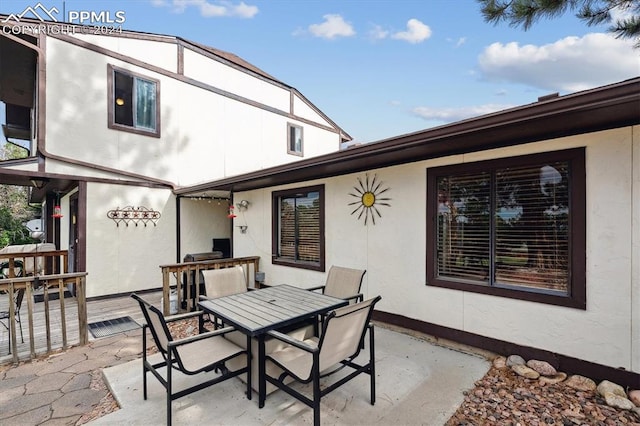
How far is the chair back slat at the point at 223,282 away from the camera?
13.1 ft

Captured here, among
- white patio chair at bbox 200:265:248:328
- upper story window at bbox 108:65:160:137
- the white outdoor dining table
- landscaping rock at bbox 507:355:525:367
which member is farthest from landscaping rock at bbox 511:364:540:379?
upper story window at bbox 108:65:160:137

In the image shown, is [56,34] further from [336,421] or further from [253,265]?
[336,421]

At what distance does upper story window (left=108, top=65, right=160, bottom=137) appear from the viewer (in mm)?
6977

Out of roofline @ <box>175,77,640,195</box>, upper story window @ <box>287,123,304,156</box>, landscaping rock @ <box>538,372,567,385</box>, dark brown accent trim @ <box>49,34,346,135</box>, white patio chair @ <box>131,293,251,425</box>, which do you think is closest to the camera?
roofline @ <box>175,77,640,195</box>

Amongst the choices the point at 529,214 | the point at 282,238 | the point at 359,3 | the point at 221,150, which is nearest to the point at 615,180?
the point at 529,214

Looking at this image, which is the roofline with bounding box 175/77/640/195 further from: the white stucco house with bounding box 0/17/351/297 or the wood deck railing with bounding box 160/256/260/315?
the white stucco house with bounding box 0/17/351/297

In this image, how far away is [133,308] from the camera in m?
5.91

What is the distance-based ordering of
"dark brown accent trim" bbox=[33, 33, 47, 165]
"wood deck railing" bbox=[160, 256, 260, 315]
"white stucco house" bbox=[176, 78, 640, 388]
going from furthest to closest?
"dark brown accent trim" bbox=[33, 33, 47, 165] < "wood deck railing" bbox=[160, 256, 260, 315] < "white stucco house" bbox=[176, 78, 640, 388]

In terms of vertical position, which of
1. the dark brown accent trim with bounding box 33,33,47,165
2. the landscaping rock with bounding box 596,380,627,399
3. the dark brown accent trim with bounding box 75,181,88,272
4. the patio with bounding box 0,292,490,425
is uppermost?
the dark brown accent trim with bounding box 33,33,47,165

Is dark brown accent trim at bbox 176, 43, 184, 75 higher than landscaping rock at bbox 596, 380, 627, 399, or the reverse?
dark brown accent trim at bbox 176, 43, 184, 75

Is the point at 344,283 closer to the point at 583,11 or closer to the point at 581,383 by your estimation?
the point at 581,383

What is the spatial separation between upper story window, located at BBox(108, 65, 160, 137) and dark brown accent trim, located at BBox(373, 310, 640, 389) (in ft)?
22.9

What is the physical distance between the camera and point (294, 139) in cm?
1180

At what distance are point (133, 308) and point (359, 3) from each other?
27.9 ft
